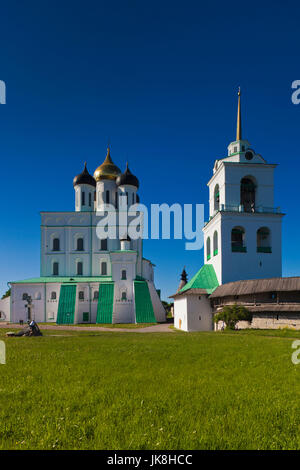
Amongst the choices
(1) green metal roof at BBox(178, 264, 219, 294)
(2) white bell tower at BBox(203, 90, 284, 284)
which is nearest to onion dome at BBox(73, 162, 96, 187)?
(2) white bell tower at BBox(203, 90, 284, 284)

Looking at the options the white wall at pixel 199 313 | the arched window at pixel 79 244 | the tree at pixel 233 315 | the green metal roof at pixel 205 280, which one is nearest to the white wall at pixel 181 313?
the white wall at pixel 199 313

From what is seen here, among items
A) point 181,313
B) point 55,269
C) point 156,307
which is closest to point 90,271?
point 55,269

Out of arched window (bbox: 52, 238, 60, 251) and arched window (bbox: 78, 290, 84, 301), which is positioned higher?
arched window (bbox: 52, 238, 60, 251)

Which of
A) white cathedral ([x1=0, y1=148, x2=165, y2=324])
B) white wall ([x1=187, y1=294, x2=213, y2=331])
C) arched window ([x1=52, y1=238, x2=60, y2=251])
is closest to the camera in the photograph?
white wall ([x1=187, y1=294, x2=213, y2=331])

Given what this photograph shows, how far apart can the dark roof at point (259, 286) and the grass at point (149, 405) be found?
1192 cm

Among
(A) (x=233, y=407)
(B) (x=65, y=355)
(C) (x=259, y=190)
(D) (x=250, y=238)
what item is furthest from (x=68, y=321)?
(A) (x=233, y=407)

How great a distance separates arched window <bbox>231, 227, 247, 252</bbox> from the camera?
28.2 m

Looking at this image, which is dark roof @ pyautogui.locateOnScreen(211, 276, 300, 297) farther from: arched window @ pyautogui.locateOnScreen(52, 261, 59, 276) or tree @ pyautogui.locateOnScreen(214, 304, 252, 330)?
arched window @ pyautogui.locateOnScreen(52, 261, 59, 276)

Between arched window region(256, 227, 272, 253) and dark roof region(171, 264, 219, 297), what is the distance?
4.53m

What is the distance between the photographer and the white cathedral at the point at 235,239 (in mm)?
26953

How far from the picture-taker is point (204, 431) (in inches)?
164

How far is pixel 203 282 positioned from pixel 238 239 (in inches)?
223
